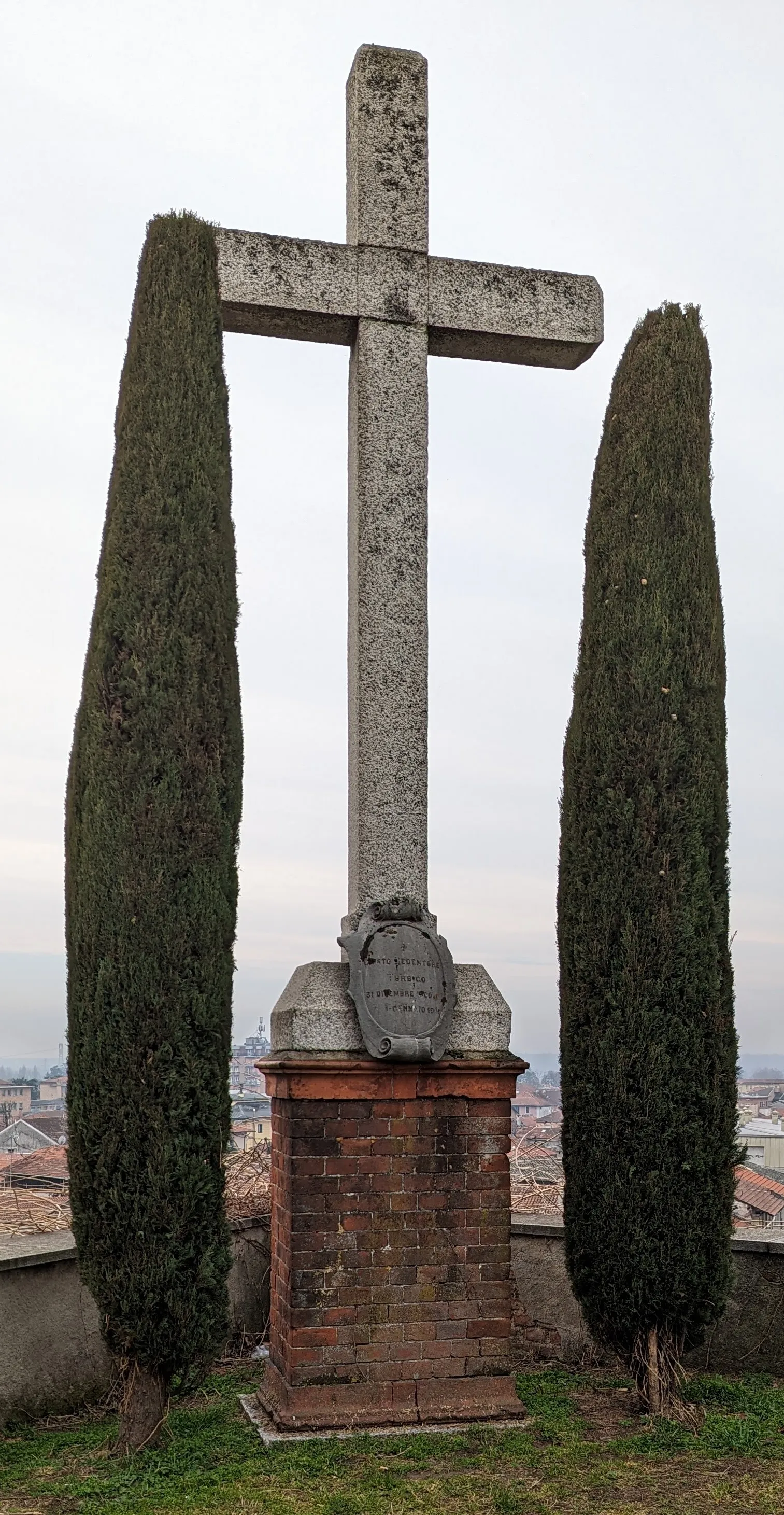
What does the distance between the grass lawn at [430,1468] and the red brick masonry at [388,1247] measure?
0.18m

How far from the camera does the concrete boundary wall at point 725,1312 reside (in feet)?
20.8

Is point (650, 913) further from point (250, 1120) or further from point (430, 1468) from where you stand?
point (250, 1120)

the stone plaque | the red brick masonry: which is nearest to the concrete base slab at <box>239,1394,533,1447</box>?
the red brick masonry

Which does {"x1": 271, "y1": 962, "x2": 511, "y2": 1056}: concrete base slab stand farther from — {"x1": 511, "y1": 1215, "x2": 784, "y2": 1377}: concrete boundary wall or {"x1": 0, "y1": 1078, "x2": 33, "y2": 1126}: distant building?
{"x1": 0, "y1": 1078, "x2": 33, "y2": 1126}: distant building

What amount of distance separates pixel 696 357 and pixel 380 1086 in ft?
11.9

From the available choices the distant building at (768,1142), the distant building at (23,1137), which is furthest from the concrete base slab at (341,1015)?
the distant building at (23,1137)

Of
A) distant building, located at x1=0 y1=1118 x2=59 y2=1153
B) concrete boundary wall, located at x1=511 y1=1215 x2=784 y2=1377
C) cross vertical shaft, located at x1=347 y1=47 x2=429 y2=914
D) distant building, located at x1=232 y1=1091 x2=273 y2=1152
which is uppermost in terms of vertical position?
cross vertical shaft, located at x1=347 y1=47 x2=429 y2=914

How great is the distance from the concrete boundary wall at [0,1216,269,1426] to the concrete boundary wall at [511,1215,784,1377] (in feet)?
6.98

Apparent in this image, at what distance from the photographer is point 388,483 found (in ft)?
19.1

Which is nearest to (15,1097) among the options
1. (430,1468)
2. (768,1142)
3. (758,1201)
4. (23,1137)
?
(23,1137)

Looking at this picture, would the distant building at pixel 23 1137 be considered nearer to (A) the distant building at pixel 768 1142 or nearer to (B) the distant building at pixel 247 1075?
(B) the distant building at pixel 247 1075

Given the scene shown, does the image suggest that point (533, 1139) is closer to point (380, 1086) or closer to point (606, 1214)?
point (606, 1214)

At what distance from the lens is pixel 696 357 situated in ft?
20.3

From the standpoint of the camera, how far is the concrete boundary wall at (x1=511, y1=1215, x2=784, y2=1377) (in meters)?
6.33
